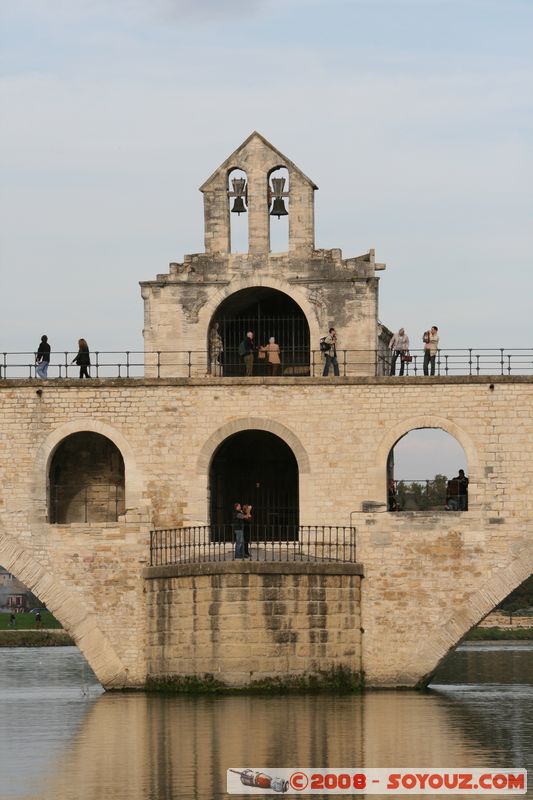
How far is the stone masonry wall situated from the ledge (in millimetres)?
19

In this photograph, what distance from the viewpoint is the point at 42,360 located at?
39.3 m

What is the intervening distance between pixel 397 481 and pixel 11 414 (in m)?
8.08

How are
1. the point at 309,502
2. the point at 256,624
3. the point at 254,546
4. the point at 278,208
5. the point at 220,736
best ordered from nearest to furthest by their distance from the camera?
the point at 220,736 < the point at 256,624 < the point at 309,502 < the point at 254,546 < the point at 278,208

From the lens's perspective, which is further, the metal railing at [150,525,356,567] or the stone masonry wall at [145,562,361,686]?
the metal railing at [150,525,356,567]

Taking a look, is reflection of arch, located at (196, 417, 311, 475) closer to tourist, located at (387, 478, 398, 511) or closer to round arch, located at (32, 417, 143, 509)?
round arch, located at (32, 417, 143, 509)

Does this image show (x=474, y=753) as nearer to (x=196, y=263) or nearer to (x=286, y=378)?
(x=286, y=378)

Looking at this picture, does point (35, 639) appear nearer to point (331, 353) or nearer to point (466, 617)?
point (331, 353)

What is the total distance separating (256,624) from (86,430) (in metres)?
5.92

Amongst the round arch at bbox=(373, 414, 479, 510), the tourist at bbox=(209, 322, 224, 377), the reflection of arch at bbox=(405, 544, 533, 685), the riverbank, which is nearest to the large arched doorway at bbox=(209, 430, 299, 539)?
the tourist at bbox=(209, 322, 224, 377)

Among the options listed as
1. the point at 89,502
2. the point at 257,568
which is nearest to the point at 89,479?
the point at 89,502

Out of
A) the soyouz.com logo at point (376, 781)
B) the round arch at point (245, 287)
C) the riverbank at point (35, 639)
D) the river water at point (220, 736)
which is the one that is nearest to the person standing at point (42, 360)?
the round arch at point (245, 287)

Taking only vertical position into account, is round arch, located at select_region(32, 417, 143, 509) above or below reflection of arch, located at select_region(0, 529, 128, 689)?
above

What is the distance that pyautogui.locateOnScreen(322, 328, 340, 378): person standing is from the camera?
38844 millimetres

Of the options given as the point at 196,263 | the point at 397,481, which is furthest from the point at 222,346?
the point at 397,481
